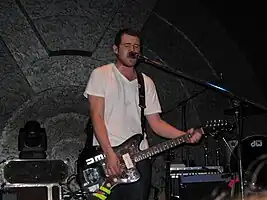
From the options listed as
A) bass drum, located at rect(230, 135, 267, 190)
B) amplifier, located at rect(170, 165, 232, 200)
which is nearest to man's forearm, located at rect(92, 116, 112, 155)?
amplifier, located at rect(170, 165, 232, 200)

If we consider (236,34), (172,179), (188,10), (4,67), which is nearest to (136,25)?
(188,10)

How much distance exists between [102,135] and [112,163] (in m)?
0.19

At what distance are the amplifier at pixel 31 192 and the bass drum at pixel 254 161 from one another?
1.66 meters

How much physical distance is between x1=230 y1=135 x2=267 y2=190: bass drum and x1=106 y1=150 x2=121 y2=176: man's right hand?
1.62 metres

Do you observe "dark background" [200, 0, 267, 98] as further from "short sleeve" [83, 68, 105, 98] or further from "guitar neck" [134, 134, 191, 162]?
"short sleeve" [83, 68, 105, 98]

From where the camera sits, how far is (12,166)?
4.14 metres

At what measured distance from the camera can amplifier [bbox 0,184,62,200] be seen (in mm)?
3969

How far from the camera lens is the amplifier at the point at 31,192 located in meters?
3.97

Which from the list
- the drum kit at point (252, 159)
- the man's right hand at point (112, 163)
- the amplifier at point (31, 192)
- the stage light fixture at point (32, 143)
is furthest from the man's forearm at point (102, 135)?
the drum kit at point (252, 159)

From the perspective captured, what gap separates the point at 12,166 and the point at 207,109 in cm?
228

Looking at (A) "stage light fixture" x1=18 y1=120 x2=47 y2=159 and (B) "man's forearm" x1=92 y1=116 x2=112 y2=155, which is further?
(A) "stage light fixture" x1=18 y1=120 x2=47 y2=159

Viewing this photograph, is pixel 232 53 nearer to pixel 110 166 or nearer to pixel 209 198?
pixel 209 198

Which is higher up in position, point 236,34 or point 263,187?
point 236,34

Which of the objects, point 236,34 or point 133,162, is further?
point 236,34
